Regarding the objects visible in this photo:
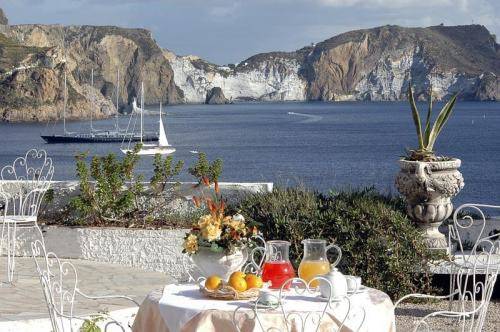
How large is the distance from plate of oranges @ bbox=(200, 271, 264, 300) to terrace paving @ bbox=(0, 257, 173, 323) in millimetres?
2838

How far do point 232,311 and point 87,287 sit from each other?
15.2 feet

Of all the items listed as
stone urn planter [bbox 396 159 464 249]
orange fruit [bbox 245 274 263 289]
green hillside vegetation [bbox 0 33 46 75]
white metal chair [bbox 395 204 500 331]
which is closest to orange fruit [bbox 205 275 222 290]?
orange fruit [bbox 245 274 263 289]

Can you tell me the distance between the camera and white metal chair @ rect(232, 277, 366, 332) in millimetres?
4648

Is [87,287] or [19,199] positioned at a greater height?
[19,199]

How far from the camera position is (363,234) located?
9.37 metres

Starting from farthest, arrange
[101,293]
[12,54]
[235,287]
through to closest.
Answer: [12,54]
[101,293]
[235,287]

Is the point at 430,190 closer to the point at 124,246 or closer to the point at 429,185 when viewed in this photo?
the point at 429,185

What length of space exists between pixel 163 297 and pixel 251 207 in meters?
4.80

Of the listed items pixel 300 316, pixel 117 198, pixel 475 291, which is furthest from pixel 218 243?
pixel 117 198

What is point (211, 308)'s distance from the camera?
4848 millimetres

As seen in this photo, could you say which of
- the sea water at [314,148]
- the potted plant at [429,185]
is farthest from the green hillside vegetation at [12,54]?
the potted plant at [429,185]

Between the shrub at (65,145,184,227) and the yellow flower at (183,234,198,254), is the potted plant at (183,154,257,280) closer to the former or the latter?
the yellow flower at (183,234,198,254)

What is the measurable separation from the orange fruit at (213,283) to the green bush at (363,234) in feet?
13.4

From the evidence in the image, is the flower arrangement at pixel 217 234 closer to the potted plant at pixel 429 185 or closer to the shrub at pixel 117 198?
the potted plant at pixel 429 185
